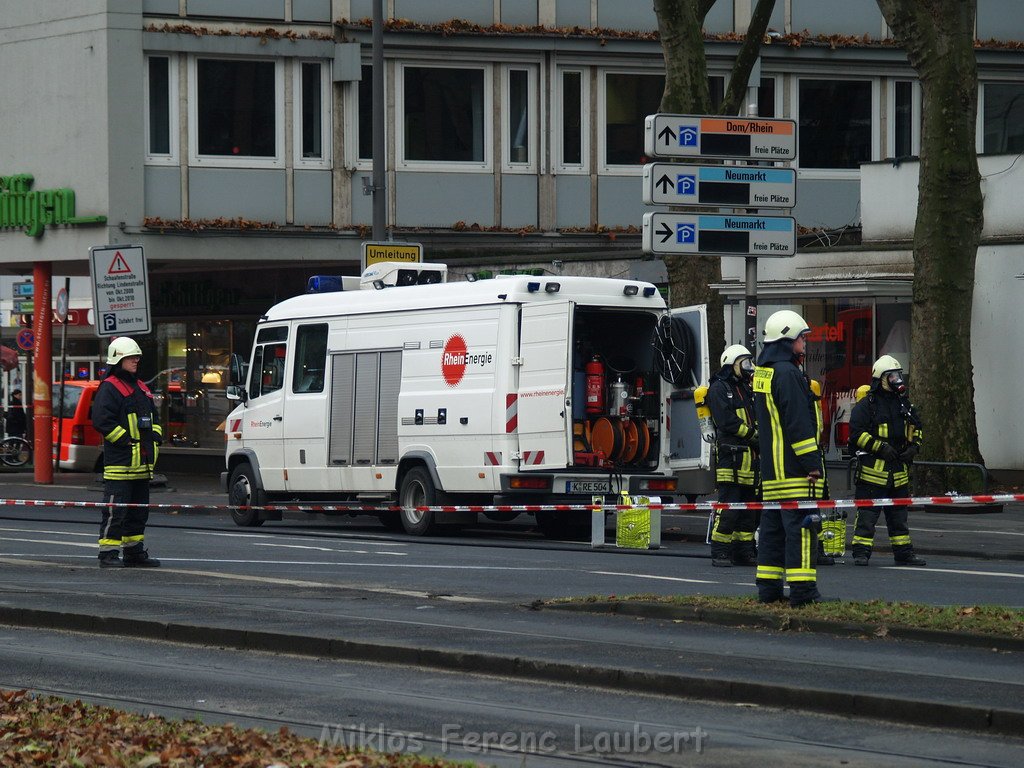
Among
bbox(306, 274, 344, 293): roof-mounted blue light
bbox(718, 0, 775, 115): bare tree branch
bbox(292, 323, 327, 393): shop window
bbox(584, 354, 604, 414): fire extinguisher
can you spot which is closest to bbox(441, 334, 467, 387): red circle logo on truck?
bbox(584, 354, 604, 414): fire extinguisher

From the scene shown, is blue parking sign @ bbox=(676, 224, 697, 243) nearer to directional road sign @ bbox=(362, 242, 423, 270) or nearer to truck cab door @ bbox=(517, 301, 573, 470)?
truck cab door @ bbox=(517, 301, 573, 470)

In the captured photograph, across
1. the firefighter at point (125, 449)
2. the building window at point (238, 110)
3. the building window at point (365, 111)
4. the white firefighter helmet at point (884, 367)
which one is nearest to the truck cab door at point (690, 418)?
the white firefighter helmet at point (884, 367)

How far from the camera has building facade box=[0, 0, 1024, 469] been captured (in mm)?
29922

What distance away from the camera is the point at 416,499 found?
20141 millimetres

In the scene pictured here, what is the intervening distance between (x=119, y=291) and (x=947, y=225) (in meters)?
11.4

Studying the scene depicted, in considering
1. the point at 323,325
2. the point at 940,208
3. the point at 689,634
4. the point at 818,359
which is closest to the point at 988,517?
the point at 940,208

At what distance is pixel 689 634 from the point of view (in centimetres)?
1088

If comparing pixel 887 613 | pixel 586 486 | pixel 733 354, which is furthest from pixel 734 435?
pixel 887 613

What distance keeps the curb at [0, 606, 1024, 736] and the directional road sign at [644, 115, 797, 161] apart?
26.0 ft

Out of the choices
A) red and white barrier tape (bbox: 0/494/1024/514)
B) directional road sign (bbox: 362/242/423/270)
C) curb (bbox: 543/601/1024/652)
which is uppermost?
directional road sign (bbox: 362/242/423/270)

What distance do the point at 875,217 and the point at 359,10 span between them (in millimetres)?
9411

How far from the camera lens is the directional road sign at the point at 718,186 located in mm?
17594

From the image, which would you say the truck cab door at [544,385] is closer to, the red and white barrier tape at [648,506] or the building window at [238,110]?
the red and white barrier tape at [648,506]

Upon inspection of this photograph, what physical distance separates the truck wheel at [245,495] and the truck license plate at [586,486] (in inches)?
183
